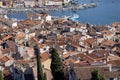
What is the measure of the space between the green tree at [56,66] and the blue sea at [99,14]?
36015mm

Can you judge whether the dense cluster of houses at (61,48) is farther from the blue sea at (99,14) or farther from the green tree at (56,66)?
the blue sea at (99,14)

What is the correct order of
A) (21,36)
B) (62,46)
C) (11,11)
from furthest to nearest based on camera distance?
(11,11), (21,36), (62,46)

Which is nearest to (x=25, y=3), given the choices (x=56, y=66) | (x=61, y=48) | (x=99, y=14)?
(x=99, y=14)

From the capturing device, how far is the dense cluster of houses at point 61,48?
63.9ft

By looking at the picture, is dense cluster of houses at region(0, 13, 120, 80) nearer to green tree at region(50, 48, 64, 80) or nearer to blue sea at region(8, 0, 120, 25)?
green tree at region(50, 48, 64, 80)

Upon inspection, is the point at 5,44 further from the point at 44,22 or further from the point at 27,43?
the point at 44,22

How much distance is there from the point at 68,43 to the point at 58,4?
4209 centimetres

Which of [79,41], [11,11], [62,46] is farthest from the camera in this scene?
[11,11]

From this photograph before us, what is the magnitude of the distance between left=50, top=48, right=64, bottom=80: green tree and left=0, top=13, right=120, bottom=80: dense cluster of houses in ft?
1.63

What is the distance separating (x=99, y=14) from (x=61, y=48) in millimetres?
33164

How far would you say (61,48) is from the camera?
30.3m

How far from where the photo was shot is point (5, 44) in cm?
3450

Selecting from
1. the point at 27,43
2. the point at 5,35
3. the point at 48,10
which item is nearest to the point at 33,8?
the point at 48,10

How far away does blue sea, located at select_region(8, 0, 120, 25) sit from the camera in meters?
56.9
